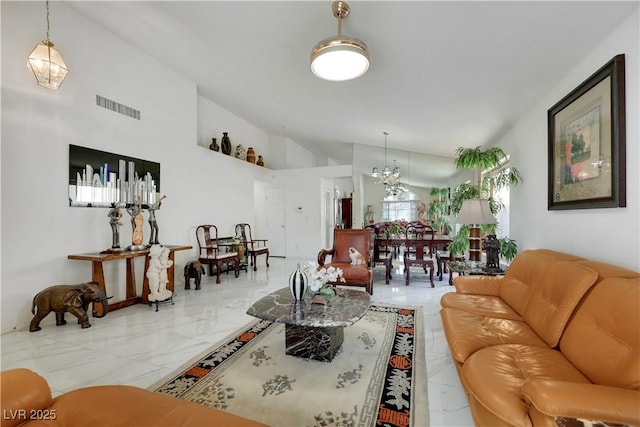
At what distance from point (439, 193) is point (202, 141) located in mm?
7408

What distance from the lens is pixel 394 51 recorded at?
2695 millimetres

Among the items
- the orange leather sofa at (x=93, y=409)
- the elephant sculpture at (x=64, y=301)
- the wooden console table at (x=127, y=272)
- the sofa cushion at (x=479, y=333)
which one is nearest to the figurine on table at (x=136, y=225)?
the wooden console table at (x=127, y=272)

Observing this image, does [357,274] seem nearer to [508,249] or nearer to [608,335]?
[508,249]

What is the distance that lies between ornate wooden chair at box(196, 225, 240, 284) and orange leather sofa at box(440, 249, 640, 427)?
12.7 feet

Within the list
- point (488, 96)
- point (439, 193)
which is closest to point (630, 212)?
point (488, 96)

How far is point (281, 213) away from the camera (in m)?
8.10

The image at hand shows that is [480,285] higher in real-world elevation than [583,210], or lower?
lower

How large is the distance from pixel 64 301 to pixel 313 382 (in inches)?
108

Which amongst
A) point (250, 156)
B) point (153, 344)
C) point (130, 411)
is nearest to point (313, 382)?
point (130, 411)

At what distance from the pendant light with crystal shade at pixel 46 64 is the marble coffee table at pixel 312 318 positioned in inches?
120

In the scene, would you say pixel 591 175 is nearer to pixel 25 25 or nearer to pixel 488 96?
pixel 488 96

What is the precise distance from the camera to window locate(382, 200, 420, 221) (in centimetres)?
1008

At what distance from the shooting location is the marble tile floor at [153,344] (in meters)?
1.95

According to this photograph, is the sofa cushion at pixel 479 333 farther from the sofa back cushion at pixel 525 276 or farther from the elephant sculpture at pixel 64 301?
the elephant sculpture at pixel 64 301
